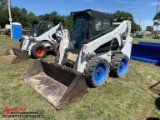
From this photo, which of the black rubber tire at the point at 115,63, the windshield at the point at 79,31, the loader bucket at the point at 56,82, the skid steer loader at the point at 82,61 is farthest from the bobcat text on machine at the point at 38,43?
the black rubber tire at the point at 115,63

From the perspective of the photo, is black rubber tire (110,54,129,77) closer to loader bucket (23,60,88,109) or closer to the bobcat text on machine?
loader bucket (23,60,88,109)

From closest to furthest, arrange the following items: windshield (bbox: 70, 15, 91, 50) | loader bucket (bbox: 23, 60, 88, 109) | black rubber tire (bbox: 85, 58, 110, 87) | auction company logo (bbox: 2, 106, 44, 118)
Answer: auction company logo (bbox: 2, 106, 44, 118)
loader bucket (bbox: 23, 60, 88, 109)
black rubber tire (bbox: 85, 58, 110, 87)
windshield (bbox: 70, 15, 91, 50)

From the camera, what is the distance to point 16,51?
810cm

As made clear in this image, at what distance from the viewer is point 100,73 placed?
4688 millimetres

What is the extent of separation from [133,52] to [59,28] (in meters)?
4.37

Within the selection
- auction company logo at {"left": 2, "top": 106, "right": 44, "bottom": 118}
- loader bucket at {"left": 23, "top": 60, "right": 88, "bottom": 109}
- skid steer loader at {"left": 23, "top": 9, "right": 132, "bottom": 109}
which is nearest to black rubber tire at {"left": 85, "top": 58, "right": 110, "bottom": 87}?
skid steer loader at {"left": 23, "top": 9, "right": 132, "bottom": 109}

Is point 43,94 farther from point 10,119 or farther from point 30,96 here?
point 10,119

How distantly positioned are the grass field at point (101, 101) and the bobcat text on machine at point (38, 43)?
262cm

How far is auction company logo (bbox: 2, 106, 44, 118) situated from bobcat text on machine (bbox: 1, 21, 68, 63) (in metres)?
4.30

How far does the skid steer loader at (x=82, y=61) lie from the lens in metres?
4.00

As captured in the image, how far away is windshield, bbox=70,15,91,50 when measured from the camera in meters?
4.65

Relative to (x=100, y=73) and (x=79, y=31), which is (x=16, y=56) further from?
(x=100, y=73)

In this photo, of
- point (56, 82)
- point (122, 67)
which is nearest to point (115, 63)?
point (122, 67)

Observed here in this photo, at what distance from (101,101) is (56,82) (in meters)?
1.46
